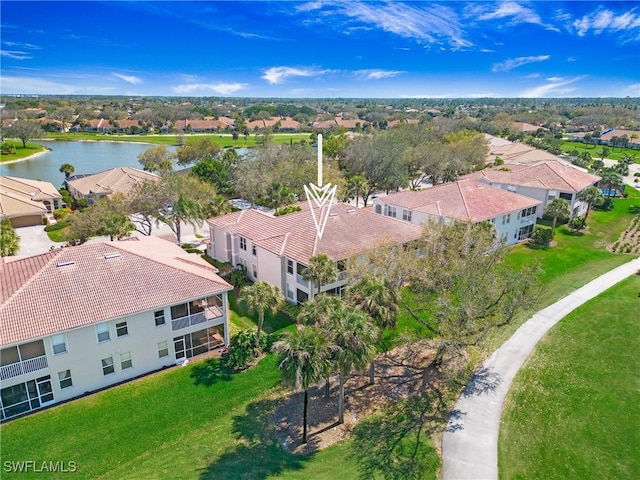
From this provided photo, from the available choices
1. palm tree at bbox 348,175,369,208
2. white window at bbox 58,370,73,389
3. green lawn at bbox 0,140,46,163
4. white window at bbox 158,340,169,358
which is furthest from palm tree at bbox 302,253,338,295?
green lawn at bbox 0,140,46,163

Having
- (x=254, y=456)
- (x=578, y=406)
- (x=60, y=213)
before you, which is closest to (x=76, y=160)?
(x=60, y=213)

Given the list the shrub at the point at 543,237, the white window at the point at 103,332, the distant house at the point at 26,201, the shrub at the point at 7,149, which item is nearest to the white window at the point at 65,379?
the white window at the point at 103,332

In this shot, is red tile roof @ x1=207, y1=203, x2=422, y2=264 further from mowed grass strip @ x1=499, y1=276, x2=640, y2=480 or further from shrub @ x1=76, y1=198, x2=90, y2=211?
shrub @ x1=76, y1=198, x2=90, y2=211

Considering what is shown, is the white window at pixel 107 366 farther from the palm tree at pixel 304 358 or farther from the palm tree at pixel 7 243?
the palm tree at pixel 7 243

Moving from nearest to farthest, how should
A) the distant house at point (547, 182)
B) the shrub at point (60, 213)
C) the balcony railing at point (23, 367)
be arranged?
the balcony railing at point (23, 367), the shrub at point (60, 213), the distant house at point (547, 182)

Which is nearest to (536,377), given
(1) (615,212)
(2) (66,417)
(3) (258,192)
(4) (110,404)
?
(4) (110,404)

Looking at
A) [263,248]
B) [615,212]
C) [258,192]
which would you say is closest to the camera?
[263,248]

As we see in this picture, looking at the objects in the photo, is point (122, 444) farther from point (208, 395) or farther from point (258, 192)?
point (258, 192)
